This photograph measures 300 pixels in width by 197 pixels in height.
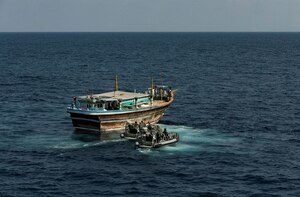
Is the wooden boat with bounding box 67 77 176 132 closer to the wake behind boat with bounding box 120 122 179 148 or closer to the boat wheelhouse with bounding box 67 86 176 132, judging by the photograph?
the boat wheelhouse with bounding box 67 86 176 132

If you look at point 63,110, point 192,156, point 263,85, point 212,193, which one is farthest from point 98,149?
point 263,85

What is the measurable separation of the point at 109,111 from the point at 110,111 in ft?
0.65

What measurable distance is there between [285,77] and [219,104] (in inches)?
2116

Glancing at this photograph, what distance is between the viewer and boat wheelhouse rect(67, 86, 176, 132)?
7950 cm

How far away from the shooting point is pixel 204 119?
93.5 m

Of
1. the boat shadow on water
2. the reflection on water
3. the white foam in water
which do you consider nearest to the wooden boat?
the boat shadow on water

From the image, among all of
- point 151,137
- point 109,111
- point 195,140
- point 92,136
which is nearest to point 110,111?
point 109,111

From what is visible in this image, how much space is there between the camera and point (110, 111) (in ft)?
260

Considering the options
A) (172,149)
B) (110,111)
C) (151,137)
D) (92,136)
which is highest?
(110,111)

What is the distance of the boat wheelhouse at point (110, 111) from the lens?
261 ft

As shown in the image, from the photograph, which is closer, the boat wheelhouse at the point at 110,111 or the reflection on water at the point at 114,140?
the reflection on water at the point at 114,140

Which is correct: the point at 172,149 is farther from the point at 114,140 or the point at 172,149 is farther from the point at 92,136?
the point at 92,136

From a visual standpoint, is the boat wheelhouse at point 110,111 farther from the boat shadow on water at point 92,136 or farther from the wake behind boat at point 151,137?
the wake behind boat at point 151,137

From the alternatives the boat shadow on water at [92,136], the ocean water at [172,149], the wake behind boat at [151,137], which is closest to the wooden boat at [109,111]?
the boat shadow on water at [92,136]
